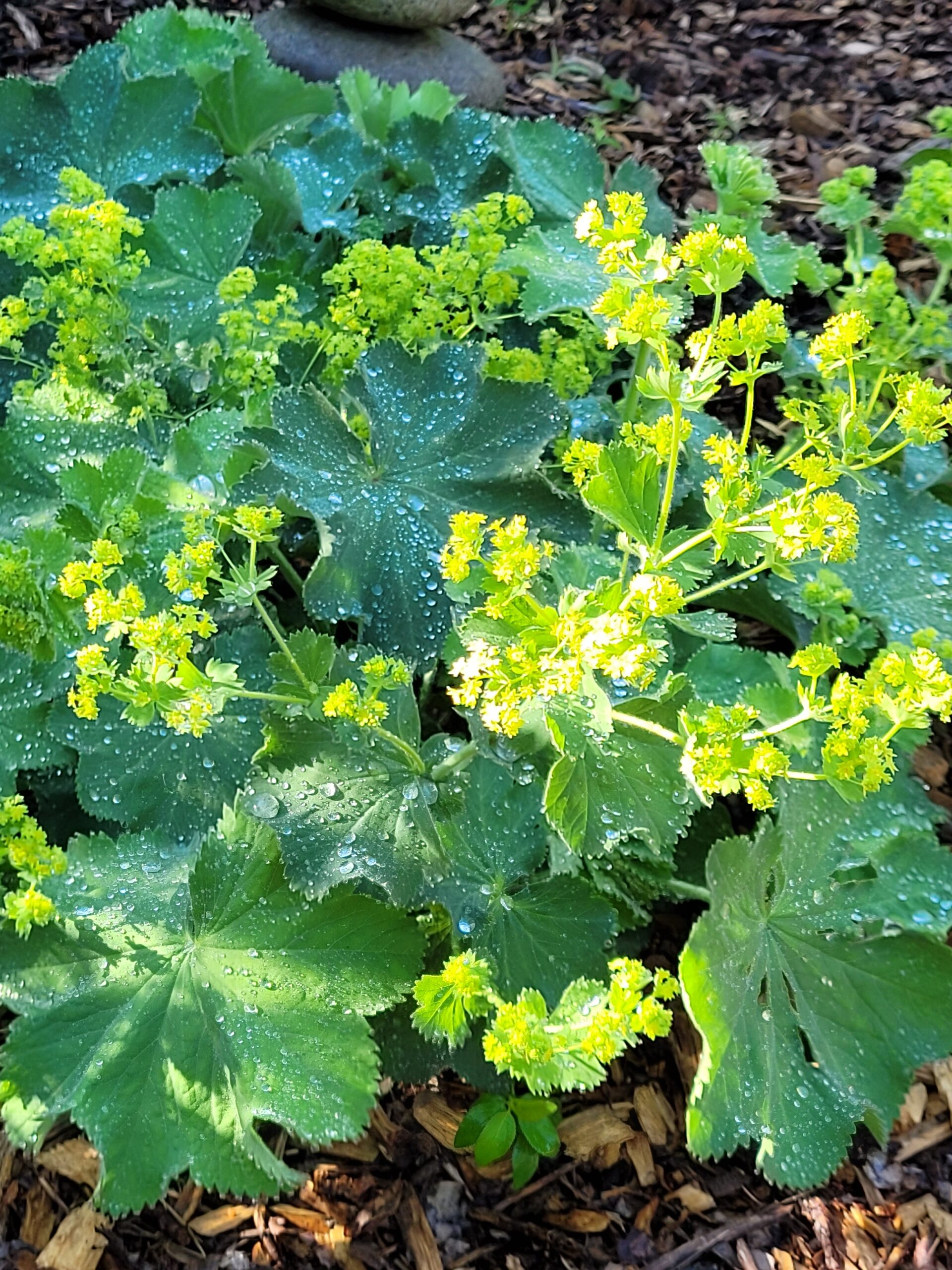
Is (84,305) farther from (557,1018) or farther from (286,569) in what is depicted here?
(557,1018)

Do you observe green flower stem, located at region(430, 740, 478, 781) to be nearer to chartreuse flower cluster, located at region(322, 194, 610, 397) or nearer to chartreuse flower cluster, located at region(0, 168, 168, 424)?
chartreuse flower cluster, located at region(322, 194, 610, 397)

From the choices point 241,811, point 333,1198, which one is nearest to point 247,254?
point 241,811

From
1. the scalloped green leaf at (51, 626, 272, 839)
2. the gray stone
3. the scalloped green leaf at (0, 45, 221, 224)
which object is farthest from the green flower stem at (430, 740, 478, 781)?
the gray stone

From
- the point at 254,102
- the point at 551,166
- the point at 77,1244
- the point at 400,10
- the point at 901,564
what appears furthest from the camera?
the point at 400,10

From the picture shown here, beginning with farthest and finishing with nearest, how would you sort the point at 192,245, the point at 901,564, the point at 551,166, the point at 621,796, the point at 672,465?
1. the point at 551,166
2. the point at 192,245
3. the point at 901,564
4. the point at 621,796
5. the point at 672,465

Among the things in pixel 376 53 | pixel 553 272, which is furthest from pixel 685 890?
pixel 376 53

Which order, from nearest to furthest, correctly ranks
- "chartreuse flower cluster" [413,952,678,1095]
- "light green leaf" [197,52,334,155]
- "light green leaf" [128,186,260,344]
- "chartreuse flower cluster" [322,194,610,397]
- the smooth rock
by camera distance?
1. "chartreuse flower cluster" [413,952,678,1095]
2. "chartreuse flower cluster" [322,194,610,397]
3. "light green leaf" [128,186,260,344]
4. "light green leaf" [197,52,334,155]
5. the smooth rock
